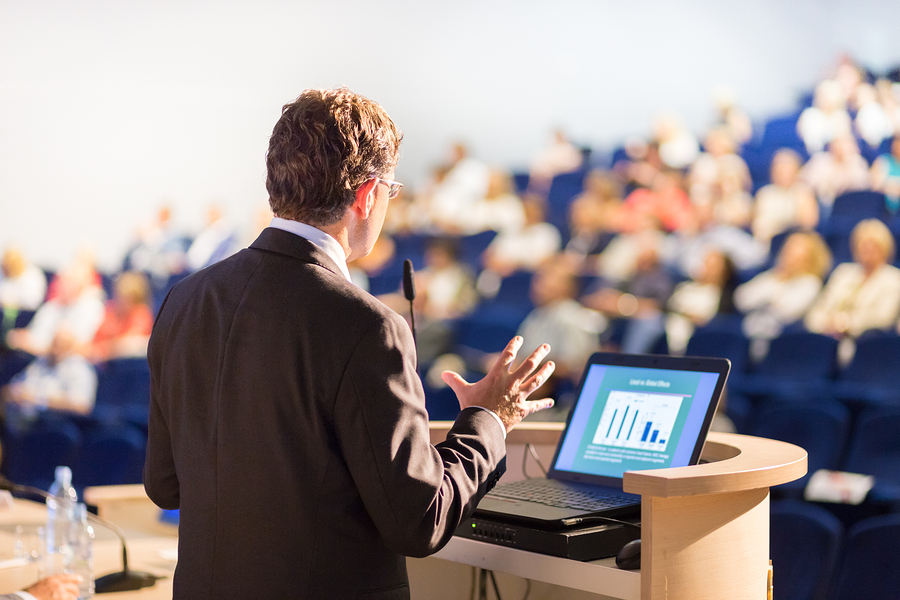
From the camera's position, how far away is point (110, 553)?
1.88 meters

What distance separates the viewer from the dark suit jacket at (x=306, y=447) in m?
0.91

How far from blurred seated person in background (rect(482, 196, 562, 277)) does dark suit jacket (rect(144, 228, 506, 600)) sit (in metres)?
5.00

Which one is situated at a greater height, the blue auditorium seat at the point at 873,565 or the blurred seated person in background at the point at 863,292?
the blurred seated person in background at the point at 863,292

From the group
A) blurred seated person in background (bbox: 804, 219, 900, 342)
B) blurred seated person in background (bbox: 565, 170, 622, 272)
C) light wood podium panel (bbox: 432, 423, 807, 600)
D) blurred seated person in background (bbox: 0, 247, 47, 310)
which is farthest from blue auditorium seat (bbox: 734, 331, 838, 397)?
blurred seated person in background (bbox: 0, 247, 47, 310)

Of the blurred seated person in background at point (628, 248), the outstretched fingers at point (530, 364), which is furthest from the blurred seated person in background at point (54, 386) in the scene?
the outstretched fingers at point (530, 364)

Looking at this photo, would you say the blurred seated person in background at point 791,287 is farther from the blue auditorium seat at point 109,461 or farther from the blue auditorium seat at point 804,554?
the blue auditorium seat at point 109,461

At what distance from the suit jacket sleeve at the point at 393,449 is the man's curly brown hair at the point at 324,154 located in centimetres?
17

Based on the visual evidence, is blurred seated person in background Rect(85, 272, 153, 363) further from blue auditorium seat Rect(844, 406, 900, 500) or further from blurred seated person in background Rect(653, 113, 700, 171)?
blue auditorium seat Rect(844, 406, 900, 500)

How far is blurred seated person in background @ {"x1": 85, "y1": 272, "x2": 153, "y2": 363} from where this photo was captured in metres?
6.13

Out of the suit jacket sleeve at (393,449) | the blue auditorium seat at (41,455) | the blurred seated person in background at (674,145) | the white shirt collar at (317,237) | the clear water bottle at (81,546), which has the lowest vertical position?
the blue auditorium seat at (41,455)

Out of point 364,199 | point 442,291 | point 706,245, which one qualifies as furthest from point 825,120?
point 364,199

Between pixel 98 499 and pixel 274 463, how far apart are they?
1.53m

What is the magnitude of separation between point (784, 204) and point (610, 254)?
1095mm

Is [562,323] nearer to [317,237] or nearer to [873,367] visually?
[873,367]
